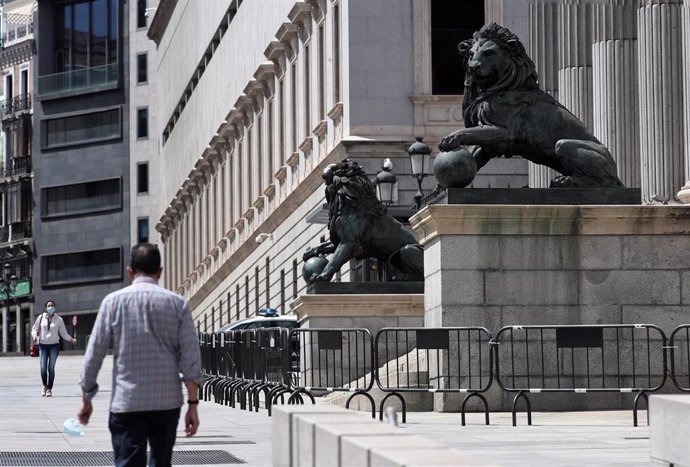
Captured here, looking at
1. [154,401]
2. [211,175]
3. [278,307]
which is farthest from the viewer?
[211,175]

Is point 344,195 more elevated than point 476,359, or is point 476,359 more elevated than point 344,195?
point 344,195

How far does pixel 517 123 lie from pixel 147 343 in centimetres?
1338

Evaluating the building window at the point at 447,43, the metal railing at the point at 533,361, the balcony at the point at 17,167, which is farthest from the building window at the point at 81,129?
the metal railing at the point at 533,361

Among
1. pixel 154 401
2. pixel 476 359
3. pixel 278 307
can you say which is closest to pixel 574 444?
pixel 476 359

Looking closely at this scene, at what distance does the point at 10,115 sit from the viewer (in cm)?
13012

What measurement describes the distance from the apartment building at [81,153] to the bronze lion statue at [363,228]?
90133 millimetres

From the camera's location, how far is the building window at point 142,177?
122062 mm

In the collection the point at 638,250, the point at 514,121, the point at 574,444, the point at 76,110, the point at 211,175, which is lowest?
the point at 574,444

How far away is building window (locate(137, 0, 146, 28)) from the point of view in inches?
4838

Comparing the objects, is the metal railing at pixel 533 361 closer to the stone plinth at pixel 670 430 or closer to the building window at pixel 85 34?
the stone plinth at pixel 670 430

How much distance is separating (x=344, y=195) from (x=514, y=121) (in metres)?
8.18

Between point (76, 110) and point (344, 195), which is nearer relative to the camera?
point (344, 195)

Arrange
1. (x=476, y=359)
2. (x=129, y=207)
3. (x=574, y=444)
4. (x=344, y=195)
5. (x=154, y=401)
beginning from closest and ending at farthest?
1. (x=154, y=401)
2. (x=574, y=444)
3. (x=476, y=359)
4. (x=344, y=195)
5. (x=129, y=207)

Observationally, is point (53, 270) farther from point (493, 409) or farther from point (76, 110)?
point (493, 409)
